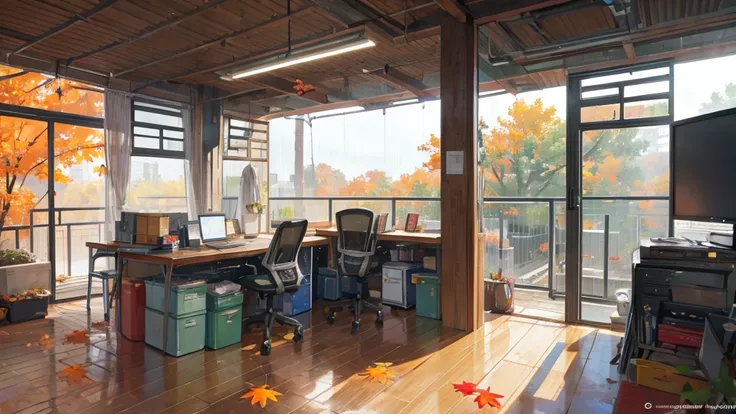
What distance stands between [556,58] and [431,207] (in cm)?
302

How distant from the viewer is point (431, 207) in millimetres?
6836

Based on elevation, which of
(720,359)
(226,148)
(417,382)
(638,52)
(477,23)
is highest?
(477,23)

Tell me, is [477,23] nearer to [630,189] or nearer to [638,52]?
[638,52]

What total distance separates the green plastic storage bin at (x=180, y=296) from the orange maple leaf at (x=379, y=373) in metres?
1.44

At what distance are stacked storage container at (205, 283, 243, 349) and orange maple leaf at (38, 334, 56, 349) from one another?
1.34 meters

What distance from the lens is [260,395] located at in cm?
271

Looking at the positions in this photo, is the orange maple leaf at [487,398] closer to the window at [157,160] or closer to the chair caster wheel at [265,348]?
the chair caster wheel at [265,348]

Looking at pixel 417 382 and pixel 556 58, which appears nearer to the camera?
pixel 417 382

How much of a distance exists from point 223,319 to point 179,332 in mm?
356

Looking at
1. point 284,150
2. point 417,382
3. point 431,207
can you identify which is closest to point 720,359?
point 417,382

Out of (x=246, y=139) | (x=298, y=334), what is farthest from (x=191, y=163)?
(x=298, y=334)

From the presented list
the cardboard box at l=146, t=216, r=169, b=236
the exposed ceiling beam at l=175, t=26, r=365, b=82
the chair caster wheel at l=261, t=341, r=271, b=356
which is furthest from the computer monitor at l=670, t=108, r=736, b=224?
the cardboard box at l=146, t=216, r=169, b=236

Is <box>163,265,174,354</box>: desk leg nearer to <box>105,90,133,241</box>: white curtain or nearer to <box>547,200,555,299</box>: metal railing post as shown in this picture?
<box>105,90,133,241</box>: white curtain

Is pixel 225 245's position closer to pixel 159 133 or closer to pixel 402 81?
pixel 402 81
